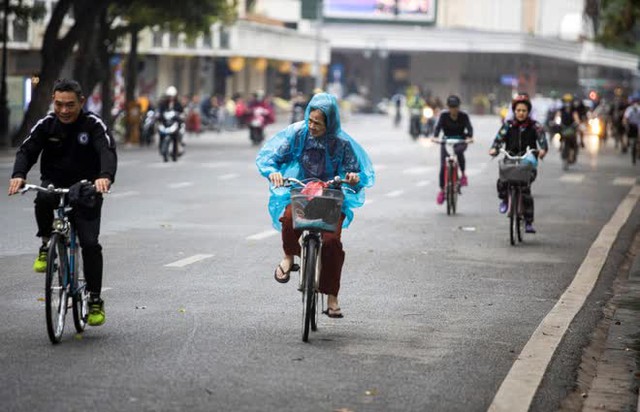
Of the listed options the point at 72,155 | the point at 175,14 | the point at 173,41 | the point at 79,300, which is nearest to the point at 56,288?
the point at 79,300

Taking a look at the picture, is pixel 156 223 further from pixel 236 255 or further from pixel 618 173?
pixel 618 173

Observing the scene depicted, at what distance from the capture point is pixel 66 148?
382 inches

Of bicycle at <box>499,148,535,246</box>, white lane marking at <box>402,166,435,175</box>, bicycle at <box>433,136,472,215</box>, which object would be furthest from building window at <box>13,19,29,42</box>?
bicycle at <box>499,148,535,246</box>

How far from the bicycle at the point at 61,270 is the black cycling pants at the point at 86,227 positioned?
46mm

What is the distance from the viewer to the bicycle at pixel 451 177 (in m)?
22.0

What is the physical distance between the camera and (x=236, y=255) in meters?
15.5

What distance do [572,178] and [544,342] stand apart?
24031 millimetres

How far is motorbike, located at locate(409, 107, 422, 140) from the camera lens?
192ft

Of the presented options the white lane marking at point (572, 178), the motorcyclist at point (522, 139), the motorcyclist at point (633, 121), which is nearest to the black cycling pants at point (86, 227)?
the motorcyclist at point (522, 139)

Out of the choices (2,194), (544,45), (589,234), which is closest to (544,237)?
(589,234)

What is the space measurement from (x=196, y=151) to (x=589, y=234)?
26323 millimetres

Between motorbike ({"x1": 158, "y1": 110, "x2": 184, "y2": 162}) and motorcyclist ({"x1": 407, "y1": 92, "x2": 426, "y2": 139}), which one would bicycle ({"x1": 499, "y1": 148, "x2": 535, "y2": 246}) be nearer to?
motorbike ({"x1": 158, "y1": 110, "x2": 184, "y2": 162})

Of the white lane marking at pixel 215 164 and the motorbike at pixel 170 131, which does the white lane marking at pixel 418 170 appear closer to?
the white lane marking at pixel 215 164

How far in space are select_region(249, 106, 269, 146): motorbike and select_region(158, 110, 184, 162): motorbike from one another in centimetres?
1185
